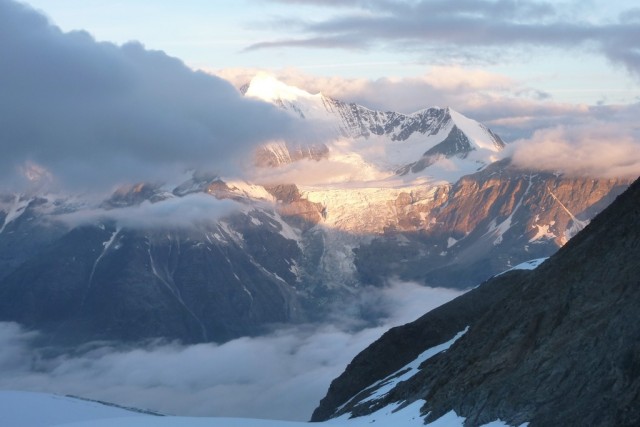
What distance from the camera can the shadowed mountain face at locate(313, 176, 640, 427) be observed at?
8444 cm

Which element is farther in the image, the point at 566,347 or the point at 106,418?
the point at 106,418

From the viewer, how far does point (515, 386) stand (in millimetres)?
96438

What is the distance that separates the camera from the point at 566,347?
9462cm

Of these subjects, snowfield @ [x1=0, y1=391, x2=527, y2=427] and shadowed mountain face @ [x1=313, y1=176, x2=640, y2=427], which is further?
snowfield @ [x1=0, y1=391, x2=527, y2=427]

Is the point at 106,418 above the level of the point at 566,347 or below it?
above

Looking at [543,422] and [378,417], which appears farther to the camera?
[378,417]

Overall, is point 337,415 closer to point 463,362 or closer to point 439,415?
point 463,362

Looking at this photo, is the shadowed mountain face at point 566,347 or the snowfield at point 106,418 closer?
the shadowed mountain face at point 566,347

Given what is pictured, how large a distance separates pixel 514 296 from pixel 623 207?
22.1 m

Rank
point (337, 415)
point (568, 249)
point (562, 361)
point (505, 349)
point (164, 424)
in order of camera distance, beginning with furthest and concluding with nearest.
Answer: point (337, 415), point (568, 249), point (505, 349), point (164, 424), point (562, 361)

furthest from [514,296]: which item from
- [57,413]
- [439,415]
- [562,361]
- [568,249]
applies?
[57,413]

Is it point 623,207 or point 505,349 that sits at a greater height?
point 623,207

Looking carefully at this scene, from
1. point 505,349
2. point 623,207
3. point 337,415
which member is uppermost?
point 623,207

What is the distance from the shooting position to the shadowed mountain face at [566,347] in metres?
84.4
